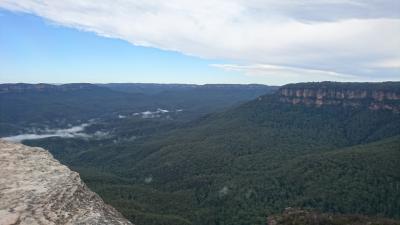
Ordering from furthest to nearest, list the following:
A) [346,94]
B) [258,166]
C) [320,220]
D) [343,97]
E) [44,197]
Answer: [343,97]
[346,94]
[258,166]
[320,220]
[44,197]

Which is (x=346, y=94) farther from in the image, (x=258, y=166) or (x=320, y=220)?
(x=320, y=220)

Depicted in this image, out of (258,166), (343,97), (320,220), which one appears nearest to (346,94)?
(343,97)

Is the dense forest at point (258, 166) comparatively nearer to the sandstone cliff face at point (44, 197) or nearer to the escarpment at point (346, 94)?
the escarpment at point (346, 94)

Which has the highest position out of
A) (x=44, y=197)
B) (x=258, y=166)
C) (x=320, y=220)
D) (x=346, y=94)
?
(x=44, y=197)

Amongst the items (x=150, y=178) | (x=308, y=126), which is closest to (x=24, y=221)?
(x=150, y=178)

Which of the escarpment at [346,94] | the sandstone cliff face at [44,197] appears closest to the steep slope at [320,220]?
the sandstone cliff face at [44,197]

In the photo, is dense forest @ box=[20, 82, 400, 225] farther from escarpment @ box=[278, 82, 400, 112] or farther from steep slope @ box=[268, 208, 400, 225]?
steep slope @ box=[268, 208, 400, 225]

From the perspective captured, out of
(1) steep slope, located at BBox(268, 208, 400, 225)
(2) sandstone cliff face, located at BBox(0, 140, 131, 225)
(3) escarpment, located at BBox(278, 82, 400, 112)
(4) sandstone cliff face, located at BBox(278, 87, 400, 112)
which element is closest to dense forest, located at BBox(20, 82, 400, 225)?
(3) escarpment, located at BBox(278, 82, 400, 112)
